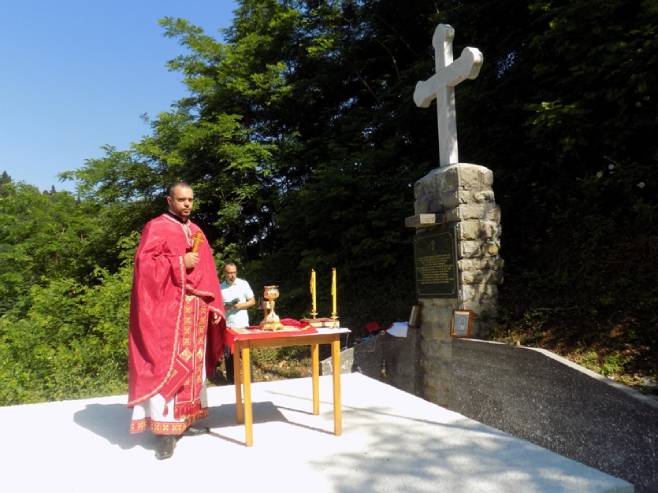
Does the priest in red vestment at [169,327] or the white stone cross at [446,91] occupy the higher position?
the white stone cross at [446,91]

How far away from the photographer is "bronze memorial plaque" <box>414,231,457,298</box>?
5663mm

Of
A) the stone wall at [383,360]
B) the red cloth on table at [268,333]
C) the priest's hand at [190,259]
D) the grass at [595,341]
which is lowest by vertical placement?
the stone wall at [383,360]

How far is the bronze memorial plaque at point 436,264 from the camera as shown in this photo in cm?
566

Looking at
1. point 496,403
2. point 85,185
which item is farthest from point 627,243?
point 85,185

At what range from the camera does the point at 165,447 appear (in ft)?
10.0

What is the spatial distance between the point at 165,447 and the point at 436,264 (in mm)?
3840

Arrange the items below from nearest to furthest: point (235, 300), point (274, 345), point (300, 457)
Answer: point (300, 457) → point (274, 345) → point (235, 300)

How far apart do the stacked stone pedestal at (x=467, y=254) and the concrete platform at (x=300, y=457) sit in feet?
5.41

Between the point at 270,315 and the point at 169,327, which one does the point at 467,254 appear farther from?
the point at 169,327

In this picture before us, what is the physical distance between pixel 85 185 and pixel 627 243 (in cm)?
1182

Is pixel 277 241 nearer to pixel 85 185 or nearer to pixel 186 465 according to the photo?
pixel 85 185

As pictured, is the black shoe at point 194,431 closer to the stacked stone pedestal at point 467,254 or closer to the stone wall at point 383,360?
the stacked stone pedestal at point 467,254

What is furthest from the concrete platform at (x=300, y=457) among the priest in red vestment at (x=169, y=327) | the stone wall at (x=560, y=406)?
the stone wall at (x=560, y=406)

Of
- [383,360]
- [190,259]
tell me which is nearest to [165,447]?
[190,259]
